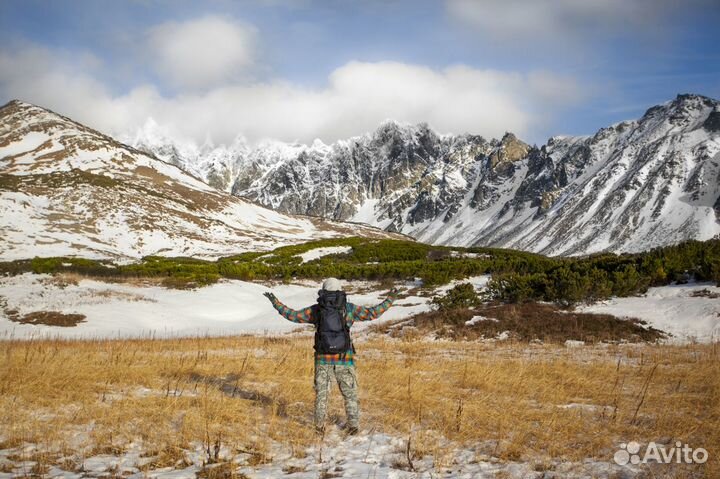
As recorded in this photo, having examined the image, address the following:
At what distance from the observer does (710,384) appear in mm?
8227

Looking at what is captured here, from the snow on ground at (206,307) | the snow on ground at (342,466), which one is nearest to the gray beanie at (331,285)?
the snow on ground at (342,466)

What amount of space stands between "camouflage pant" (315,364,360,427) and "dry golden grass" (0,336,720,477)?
1.28ft

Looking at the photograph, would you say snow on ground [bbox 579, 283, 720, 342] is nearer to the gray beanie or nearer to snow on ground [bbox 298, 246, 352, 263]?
the gray beanie

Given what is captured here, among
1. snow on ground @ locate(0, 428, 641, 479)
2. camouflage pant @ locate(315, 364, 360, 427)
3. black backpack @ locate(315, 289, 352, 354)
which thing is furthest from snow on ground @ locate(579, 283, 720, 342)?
black backpack @ locate(315, 289, 352, 354)

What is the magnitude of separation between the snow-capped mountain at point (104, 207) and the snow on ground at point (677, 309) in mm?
59403

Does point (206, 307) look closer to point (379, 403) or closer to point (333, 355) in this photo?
point (379, 403)

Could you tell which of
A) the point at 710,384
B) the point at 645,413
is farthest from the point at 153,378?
the point at 710,384

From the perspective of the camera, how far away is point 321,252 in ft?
197

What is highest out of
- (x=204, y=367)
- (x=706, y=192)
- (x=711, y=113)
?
(x=711, y=113)

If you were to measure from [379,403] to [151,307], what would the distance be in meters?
23.1

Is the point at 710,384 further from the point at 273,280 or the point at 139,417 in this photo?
the point at 273,280

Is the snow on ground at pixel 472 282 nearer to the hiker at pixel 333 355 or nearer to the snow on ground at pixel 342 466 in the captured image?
the hiker at pixel 333 355

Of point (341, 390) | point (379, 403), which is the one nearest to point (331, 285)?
point (341, 390)

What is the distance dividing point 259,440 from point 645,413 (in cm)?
574
